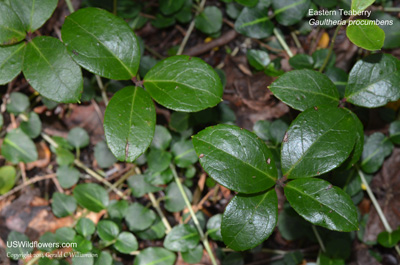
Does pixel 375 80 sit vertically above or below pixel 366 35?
below

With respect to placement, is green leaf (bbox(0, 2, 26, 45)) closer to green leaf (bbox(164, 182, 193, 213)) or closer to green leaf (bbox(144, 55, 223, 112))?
green leaf (bbox(144, 55, 223, 112))

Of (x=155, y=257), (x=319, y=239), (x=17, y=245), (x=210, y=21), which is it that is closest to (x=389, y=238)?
(x=319, y=239)

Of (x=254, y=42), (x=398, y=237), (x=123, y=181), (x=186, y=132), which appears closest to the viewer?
(x=398, y=237)

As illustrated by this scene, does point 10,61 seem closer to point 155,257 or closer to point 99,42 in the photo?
point 99,42

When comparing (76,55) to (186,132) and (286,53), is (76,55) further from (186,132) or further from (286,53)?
(286,53)

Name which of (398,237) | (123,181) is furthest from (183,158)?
(398,237)

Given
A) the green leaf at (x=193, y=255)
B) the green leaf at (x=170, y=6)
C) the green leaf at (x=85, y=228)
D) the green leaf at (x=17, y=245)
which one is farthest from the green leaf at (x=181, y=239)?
the green leaf at (x=170, y=6)
